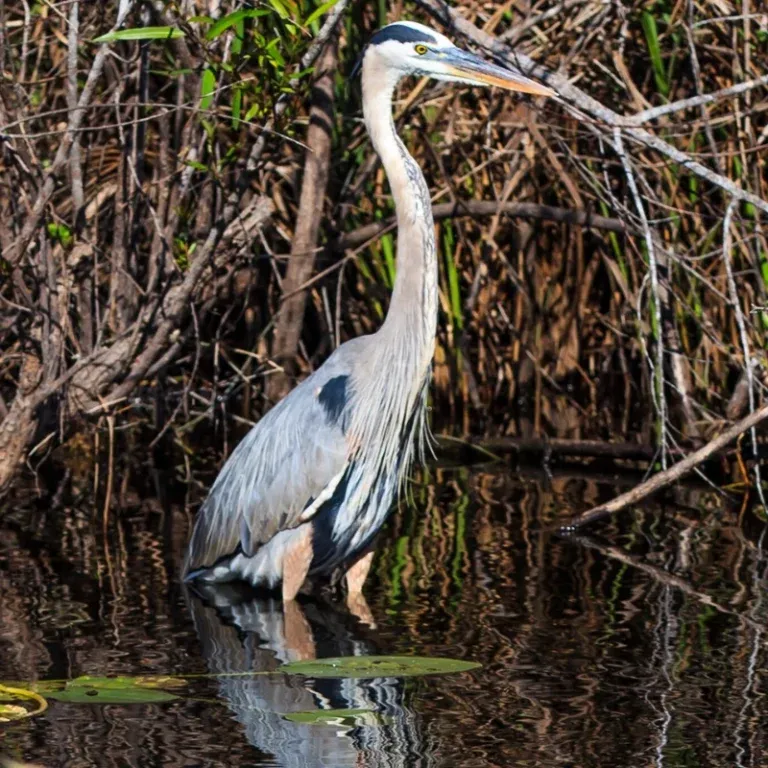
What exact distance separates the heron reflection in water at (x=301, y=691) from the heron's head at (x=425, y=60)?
1845 millimetres

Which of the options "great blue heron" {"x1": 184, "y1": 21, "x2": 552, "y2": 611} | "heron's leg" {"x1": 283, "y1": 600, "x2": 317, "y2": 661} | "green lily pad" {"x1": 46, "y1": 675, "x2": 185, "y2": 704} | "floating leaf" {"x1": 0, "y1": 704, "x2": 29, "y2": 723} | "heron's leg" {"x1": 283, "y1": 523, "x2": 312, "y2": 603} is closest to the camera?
"floating leaf" {"x1": 0, "y1": 704, "x2": 29, "y2": 723}

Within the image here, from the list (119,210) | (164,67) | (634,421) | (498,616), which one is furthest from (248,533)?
(634,421)

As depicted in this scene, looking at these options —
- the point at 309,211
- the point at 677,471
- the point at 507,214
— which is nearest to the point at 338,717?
the point at 677,471

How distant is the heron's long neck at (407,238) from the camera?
4.99 m

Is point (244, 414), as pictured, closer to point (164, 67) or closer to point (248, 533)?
point (164, 67)

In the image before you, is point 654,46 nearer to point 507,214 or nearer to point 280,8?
point 507,214

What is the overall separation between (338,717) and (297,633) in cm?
104

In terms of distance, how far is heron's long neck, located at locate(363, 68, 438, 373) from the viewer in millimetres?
4992

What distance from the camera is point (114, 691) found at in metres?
3.89

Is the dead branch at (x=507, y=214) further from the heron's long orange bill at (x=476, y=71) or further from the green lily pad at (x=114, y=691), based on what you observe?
the green lily pad at (x=114, y=691)

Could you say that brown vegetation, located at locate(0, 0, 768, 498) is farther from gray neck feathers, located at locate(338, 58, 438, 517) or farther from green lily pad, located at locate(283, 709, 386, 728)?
green lily pad, located at locate(283, 709, 386, 728)

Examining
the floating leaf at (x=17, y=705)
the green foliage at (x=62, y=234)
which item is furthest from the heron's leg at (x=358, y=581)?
the green foliage at (x=62, y=234)

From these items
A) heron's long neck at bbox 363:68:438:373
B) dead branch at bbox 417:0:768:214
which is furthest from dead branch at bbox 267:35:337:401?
heron's long neck at bbox 363:68:438:373

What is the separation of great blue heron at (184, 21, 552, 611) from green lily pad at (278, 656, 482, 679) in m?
0.82
